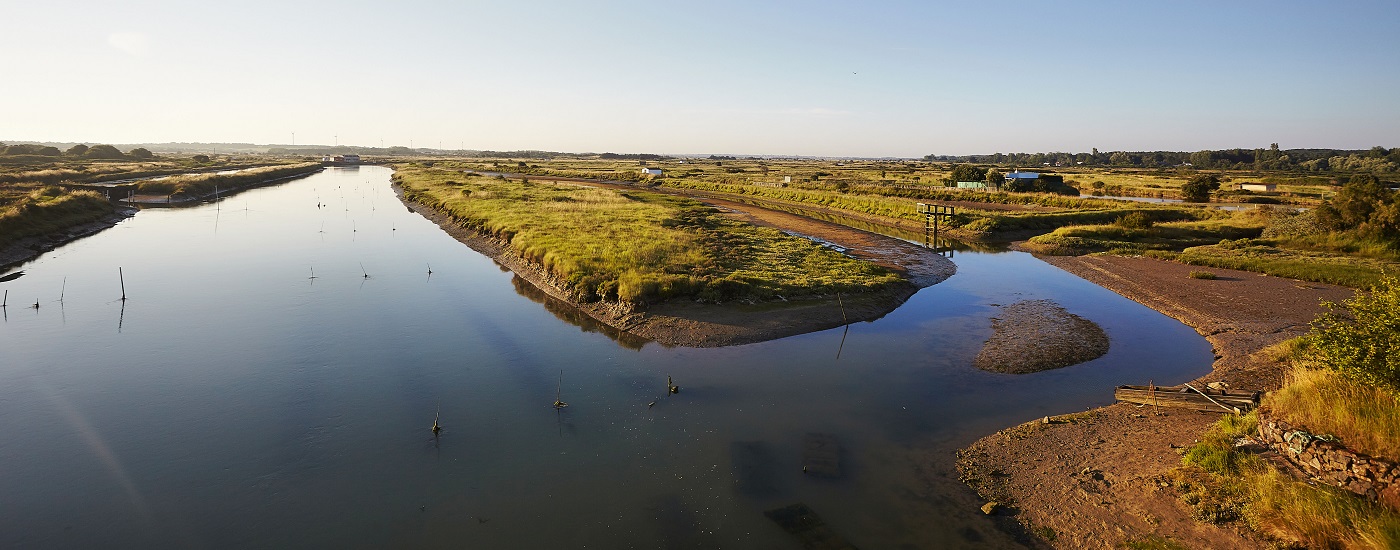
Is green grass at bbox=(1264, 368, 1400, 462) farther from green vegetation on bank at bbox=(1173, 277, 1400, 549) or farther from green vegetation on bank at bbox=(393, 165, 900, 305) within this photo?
green vegetation on bank at bbox=(393, 165, 900, 305)

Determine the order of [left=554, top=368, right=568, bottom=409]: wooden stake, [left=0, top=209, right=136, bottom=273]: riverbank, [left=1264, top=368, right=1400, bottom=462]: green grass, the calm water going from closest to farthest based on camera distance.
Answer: [left=1264, top=368, right=1400, bottom=462]: green grass, the calm water, [left=554, top=368, right=568, bottom=409]: wooden stake, [left=0, top=209, right=136, bottom=273]: riverbank

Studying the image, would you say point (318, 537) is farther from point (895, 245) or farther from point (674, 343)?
point (895, 245)

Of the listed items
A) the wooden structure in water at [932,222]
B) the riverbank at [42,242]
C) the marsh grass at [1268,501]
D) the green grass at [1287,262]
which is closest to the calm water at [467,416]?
the marsh grass at [1268,501]

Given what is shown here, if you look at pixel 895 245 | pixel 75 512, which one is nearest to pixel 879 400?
pixel 75 512

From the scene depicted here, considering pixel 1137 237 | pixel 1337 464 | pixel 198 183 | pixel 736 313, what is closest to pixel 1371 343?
pixel 1337 464

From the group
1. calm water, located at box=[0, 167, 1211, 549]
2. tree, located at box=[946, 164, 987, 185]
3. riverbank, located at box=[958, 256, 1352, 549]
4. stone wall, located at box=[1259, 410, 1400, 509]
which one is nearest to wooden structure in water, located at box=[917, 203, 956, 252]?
calm water, located at box=[0, 167, 1211, 549]

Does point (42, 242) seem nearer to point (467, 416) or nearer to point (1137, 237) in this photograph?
point (467, 416)
